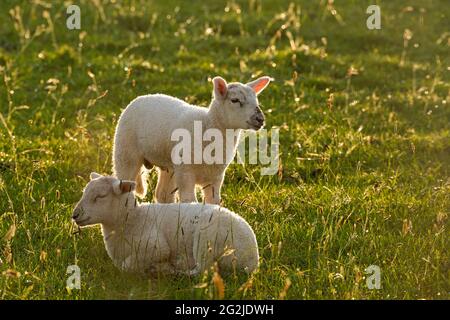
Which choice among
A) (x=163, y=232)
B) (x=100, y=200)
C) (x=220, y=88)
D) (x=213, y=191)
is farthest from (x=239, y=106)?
(x=100, y=200)

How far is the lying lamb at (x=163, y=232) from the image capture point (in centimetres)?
637

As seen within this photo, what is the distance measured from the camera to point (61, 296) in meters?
6.09

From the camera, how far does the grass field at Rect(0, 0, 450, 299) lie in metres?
6.54

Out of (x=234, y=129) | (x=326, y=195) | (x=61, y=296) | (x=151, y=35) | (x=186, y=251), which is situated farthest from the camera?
(x=151, y=35)

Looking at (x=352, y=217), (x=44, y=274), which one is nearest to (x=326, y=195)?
(x=352, y=217)

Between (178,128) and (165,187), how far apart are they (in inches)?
29.5

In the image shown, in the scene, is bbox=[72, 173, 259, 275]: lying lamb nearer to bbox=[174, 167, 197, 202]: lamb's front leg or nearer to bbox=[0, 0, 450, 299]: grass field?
bbox=[0, 0, 450, 299]: grass field

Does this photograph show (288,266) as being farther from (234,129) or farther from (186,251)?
(234,129)

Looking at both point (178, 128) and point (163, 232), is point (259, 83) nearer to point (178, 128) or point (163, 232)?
point (178, 128)

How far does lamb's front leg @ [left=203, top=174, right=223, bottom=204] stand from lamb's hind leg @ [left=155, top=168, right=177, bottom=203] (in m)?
0.48

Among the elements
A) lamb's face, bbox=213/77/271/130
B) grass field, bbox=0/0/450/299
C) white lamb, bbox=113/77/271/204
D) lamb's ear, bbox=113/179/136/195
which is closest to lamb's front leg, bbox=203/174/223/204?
white lamb, bbox=113/77/271/204

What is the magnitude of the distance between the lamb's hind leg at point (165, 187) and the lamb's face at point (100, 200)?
4.99ft

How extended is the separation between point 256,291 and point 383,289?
2.93ft

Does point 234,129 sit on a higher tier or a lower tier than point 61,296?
higher
